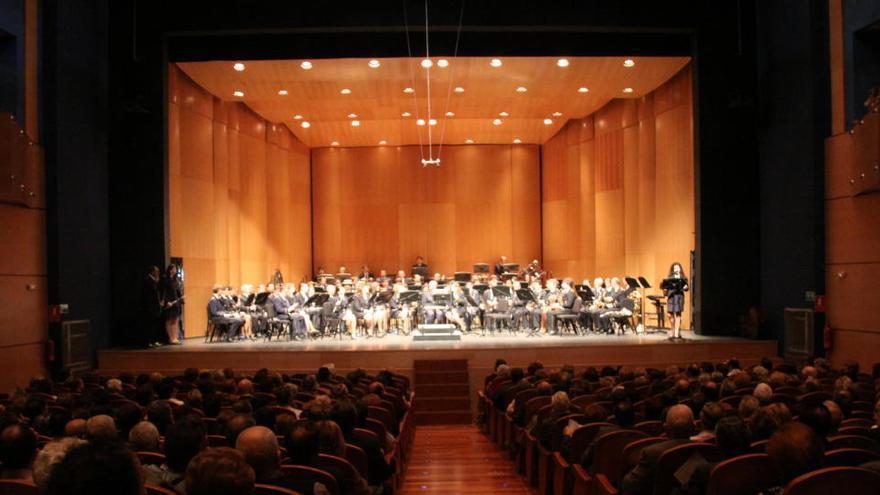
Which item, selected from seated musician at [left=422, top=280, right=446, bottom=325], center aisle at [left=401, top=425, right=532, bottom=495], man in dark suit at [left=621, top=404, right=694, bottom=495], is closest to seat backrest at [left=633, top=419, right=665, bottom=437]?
man in dark suit at [left=621, top=404, right=694, bottom=495]

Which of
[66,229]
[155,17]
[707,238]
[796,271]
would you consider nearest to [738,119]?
[707,238]

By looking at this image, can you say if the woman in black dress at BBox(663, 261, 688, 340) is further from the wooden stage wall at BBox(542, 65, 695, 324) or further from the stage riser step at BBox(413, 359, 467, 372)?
the stage riser step at BBox(413, 359, 467, 372)

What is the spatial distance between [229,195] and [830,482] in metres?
18.3

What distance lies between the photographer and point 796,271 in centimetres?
1352

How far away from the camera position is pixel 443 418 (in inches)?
478

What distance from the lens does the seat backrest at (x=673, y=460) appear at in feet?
13.0

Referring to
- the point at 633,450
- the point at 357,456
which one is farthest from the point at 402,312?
the point at 633,450

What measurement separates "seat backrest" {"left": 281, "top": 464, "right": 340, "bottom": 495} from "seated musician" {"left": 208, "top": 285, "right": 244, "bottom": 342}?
1203 cm

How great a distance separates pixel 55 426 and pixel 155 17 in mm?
11389

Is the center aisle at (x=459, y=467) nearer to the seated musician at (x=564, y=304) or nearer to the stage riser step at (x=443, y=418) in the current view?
the stage riser step at (x=443, y=418)

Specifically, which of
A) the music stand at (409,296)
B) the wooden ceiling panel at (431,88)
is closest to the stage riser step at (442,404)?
the music stand at (409,296)

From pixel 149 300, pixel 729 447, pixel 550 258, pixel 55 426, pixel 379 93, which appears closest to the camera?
pixel 729 447

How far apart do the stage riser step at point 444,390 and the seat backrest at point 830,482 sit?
9.88 metres

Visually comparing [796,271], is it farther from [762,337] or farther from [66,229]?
[66,229]
